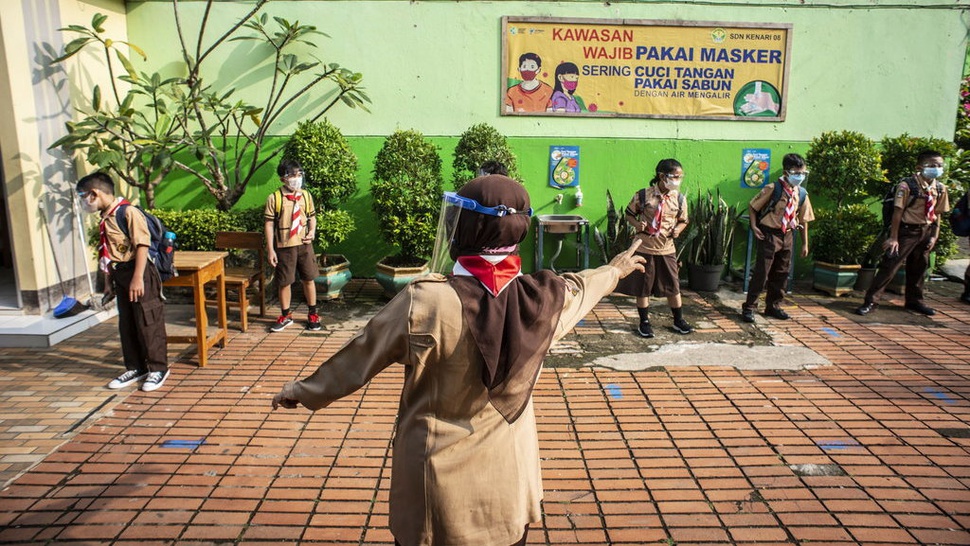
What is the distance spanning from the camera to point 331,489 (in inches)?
148

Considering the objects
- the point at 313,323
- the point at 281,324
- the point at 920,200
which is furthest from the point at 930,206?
the point at 281,324

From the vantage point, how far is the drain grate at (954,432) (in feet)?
14.6

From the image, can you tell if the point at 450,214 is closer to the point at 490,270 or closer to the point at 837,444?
the point at 490,270

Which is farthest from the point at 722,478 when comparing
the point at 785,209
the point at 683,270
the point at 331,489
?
the point at 683,270

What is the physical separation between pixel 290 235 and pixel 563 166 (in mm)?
3634

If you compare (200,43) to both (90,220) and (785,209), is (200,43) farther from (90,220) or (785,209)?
(785,209)

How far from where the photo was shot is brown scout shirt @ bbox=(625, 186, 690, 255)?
6473 mm

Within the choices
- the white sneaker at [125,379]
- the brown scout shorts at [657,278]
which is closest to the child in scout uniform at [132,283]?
the white sneaker at [125,379]

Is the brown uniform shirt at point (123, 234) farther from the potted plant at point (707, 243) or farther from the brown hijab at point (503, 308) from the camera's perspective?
the potted plant at point (707, 243)

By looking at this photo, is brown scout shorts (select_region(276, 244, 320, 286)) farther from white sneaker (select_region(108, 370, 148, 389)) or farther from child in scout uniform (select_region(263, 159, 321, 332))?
white sneaker (select_region(108, 370, 148, 389))

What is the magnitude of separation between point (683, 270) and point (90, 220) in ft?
23.0

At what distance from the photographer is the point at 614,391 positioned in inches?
206

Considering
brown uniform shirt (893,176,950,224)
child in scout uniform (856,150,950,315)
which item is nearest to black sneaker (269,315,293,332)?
child in scout uniform (856,150,950,315)

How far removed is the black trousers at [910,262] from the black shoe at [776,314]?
1031 mm
